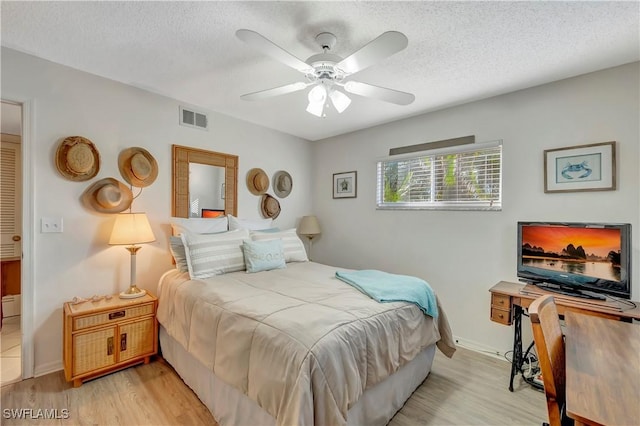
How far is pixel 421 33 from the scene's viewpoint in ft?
5.94

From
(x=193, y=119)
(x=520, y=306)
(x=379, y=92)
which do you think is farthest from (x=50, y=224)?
(x=520, y=306)

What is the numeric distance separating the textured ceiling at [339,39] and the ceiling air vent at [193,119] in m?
0.36

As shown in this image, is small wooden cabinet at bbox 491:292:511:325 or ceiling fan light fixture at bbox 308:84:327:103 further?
small wooden cabinet at bbox 491:292:511:325

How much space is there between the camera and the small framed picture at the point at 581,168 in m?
2.19

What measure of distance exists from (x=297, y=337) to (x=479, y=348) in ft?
7.58

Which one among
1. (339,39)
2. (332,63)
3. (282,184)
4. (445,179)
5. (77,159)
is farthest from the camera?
(282,184)

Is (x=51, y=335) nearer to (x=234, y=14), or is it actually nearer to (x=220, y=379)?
(x=220, y=379)

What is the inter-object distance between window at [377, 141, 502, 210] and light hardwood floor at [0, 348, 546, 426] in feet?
5.15

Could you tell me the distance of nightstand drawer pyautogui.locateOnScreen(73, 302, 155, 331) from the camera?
2.12m

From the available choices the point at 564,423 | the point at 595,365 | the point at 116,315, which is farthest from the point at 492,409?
the point at 116,315

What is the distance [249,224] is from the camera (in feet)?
11.0

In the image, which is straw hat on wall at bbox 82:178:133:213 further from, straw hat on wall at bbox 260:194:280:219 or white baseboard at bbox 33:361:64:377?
straw hat on wall at bbox 260:194:280:219

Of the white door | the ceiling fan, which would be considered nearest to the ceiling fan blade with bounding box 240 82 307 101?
the ceiling fan

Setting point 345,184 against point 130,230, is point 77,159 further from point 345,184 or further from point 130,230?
point 345,184
